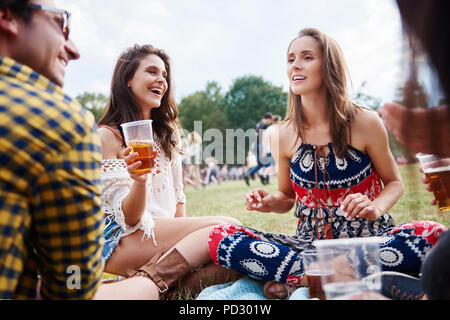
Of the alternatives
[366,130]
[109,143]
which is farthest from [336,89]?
[109,143]

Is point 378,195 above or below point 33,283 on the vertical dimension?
above

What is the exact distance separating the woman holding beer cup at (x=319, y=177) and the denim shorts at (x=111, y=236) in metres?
0.66

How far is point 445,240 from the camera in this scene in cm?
133

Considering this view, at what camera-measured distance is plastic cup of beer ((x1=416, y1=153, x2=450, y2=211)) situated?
1.95 m

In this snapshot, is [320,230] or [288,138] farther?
[288,138]

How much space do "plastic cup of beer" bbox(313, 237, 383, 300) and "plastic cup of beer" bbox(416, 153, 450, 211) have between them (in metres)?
0.69

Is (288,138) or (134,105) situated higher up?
(134,105)

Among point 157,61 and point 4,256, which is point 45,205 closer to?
point 4,256

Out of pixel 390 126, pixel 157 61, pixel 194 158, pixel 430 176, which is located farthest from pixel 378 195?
pixel 194 158

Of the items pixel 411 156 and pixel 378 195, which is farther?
pixel 378 195

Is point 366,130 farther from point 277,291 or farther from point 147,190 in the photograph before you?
point 147,190

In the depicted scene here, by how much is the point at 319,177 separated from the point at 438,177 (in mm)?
828

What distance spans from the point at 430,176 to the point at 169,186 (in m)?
1.90

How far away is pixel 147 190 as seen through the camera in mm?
2871
